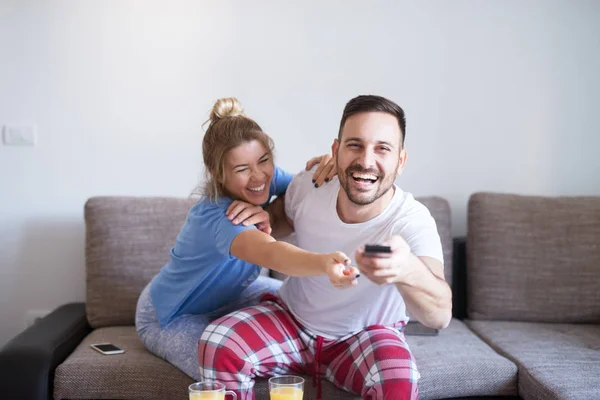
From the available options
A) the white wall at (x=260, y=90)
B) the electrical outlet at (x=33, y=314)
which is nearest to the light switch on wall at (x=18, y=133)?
the white wall at (x=260, y=90)

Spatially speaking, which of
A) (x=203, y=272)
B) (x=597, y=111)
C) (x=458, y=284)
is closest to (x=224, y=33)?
(x=203, y=272)

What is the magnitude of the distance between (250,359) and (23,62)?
173 cm

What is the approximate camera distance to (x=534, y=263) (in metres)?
2.70

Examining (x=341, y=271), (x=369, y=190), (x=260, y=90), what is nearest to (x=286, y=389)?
(x=341, y=271)

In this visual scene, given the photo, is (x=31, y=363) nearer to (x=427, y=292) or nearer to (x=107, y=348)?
(x=107, y=348)

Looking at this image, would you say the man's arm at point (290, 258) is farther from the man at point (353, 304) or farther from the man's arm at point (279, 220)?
the man's arm at point (279, 220)

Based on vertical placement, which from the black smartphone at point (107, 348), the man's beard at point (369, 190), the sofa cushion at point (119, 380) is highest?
the man's beard at point (369, 190)

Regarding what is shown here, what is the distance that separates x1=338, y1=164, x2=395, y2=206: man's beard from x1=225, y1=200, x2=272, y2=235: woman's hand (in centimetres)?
27

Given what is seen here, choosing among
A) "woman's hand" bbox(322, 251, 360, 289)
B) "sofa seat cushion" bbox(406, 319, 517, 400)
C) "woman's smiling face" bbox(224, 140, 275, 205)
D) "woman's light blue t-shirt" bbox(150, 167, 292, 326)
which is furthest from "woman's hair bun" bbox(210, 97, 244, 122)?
"sofa seat cushion" bbox(406, 319, 517, 400)

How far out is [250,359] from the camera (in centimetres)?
192

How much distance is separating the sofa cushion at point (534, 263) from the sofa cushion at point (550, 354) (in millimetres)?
67

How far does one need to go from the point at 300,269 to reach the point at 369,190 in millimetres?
320

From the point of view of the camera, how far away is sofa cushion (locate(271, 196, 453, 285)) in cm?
271

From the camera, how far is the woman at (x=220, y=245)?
1.97 metres
